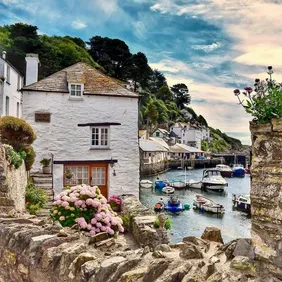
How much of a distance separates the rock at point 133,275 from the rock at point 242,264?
0.80 m

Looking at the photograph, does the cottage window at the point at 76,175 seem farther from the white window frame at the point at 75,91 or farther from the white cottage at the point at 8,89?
the white cottage at the point at 8,89

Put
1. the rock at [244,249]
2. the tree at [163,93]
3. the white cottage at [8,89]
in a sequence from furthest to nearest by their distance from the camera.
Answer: the tree at [163,93] < the white cottage at [8,89] < the rock at [244,249]

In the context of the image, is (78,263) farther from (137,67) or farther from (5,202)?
(137,67)

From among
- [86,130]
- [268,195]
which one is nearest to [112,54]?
[86,130]

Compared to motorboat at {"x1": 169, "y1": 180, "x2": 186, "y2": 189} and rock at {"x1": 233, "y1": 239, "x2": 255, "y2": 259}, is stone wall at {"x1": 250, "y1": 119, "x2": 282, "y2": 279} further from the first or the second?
motorboat at {"x1": 169, "y1": 180, "x2": 186, "y2": 189}

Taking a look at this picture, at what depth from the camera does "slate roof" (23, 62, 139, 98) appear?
19.2m

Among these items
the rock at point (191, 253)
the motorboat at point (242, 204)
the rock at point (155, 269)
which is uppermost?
the rock at point (191, 253)

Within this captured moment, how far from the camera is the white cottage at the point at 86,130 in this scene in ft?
62.4

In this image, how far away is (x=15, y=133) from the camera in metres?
14.0

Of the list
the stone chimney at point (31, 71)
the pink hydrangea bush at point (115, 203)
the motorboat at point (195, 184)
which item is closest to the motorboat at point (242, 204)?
the motorboat at point (195, 184)

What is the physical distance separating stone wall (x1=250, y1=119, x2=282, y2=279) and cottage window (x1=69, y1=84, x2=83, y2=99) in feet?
56.1

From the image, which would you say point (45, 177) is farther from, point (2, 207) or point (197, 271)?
point (197, 271)

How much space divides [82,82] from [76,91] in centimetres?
58

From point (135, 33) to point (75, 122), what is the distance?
10.3 m
